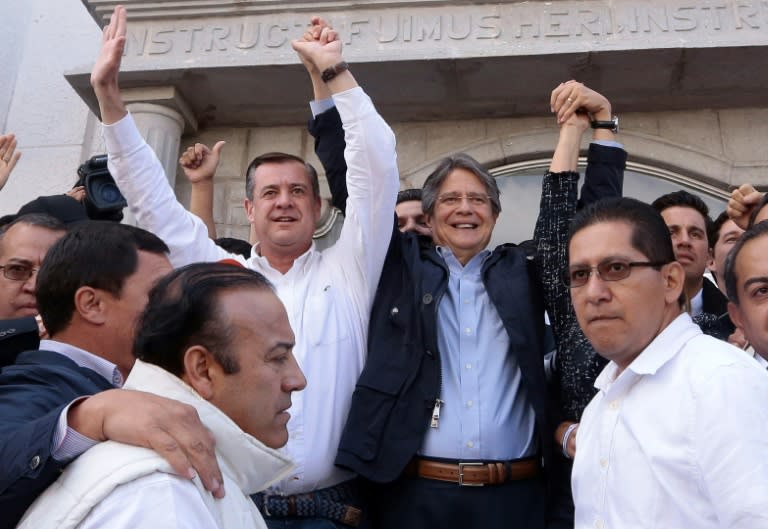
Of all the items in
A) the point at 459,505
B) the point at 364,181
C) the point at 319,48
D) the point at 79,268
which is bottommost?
the point at 459,505

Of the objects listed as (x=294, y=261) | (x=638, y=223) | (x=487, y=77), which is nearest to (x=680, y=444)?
(x=638, y=223)

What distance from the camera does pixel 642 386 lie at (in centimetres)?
170

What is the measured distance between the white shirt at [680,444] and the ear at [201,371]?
0.84 metres

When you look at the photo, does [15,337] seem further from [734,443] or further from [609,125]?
[609,125]

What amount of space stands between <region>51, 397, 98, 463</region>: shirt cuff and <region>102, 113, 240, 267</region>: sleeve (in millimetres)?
1409

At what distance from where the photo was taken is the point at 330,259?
266cm

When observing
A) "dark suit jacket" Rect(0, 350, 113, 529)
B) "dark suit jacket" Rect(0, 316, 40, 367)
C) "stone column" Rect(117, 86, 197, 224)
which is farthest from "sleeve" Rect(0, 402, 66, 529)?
"stone column" Rect(117, 86, 197, 224)

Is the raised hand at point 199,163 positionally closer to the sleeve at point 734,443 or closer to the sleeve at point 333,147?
the sleeve at point 333,147

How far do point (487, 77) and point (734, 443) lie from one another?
354 centimetres

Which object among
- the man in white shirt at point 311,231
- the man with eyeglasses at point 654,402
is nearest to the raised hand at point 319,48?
the man in white shirt at point 311,231

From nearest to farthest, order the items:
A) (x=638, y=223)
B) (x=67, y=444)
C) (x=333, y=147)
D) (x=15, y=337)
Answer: (x=67, y=444) < (x=638, y=223) < (x=15, y=337) < (x=333, y=147)

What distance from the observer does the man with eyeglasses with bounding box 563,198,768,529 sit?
1.42 metres

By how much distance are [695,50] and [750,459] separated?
11.6ft

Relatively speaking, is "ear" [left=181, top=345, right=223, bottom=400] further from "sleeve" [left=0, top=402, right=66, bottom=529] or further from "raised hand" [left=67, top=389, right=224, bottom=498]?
"sleeve" [left=0, top=402, right=66, bottom=529]
